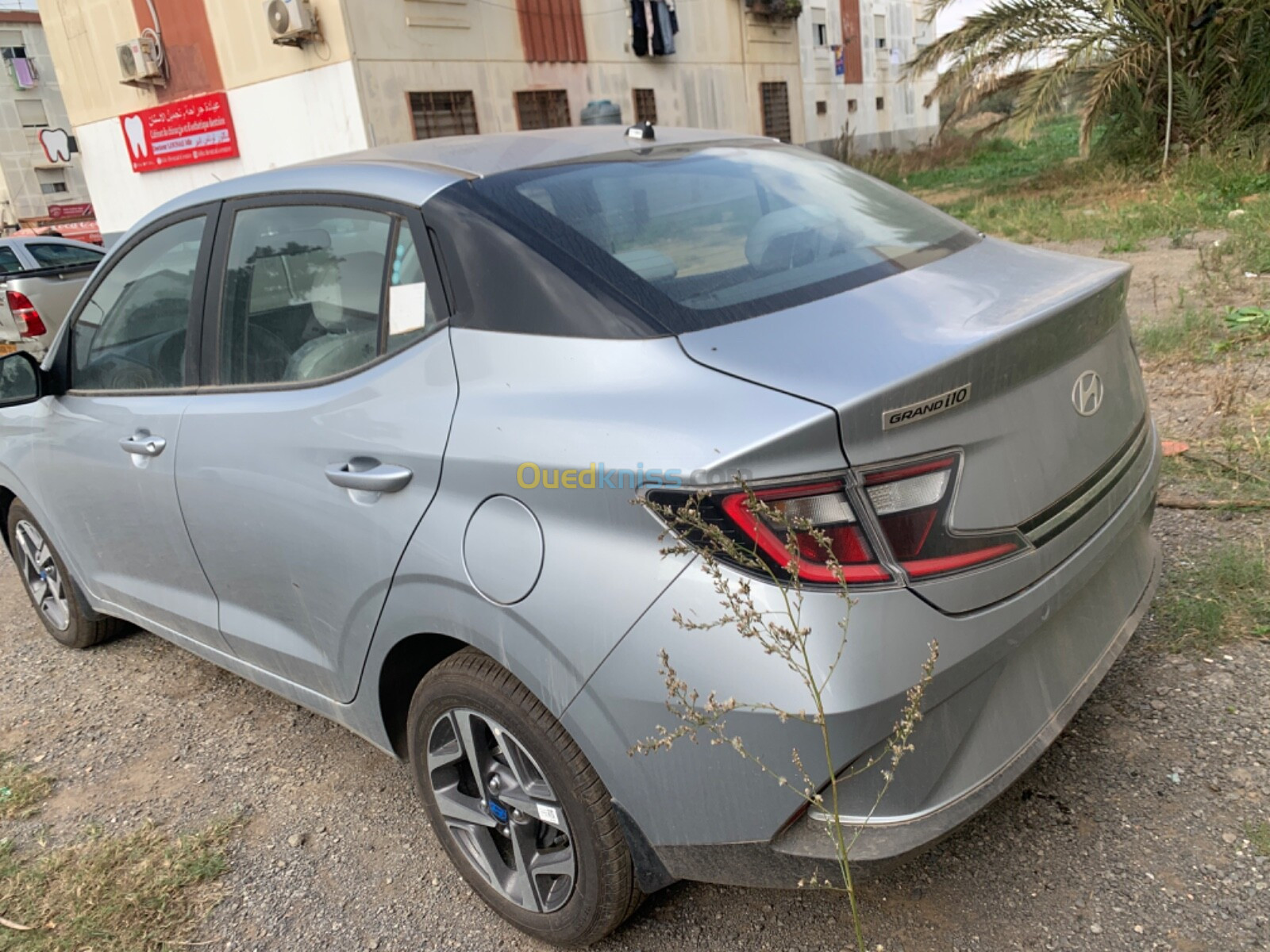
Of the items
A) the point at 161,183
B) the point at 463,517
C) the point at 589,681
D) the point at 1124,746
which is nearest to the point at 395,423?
the point at 463,517

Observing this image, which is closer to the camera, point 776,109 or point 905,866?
point 905,866

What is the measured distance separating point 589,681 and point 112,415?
1995 mm

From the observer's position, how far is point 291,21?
12945 mm

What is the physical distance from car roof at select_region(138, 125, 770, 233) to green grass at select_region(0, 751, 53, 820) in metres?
1.73

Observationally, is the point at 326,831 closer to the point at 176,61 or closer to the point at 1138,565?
the point at 1138,565

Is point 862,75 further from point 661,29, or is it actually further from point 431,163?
point 431,163

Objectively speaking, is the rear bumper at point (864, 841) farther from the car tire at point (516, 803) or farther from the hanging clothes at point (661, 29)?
the hanging clothes at point (661, 29)

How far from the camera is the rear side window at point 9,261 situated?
35.4 feet

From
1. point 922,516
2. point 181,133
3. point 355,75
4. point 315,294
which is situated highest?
point 355,75

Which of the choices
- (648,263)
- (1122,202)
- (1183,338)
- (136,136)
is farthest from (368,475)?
(136,136)

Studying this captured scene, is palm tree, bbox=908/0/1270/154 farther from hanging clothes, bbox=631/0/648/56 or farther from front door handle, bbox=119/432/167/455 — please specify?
front door handle, bbox=119/432/167/455

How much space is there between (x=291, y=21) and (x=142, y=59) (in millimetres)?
3861

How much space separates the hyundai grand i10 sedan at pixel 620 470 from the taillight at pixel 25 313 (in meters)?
8.84

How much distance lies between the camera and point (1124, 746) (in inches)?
95.0
